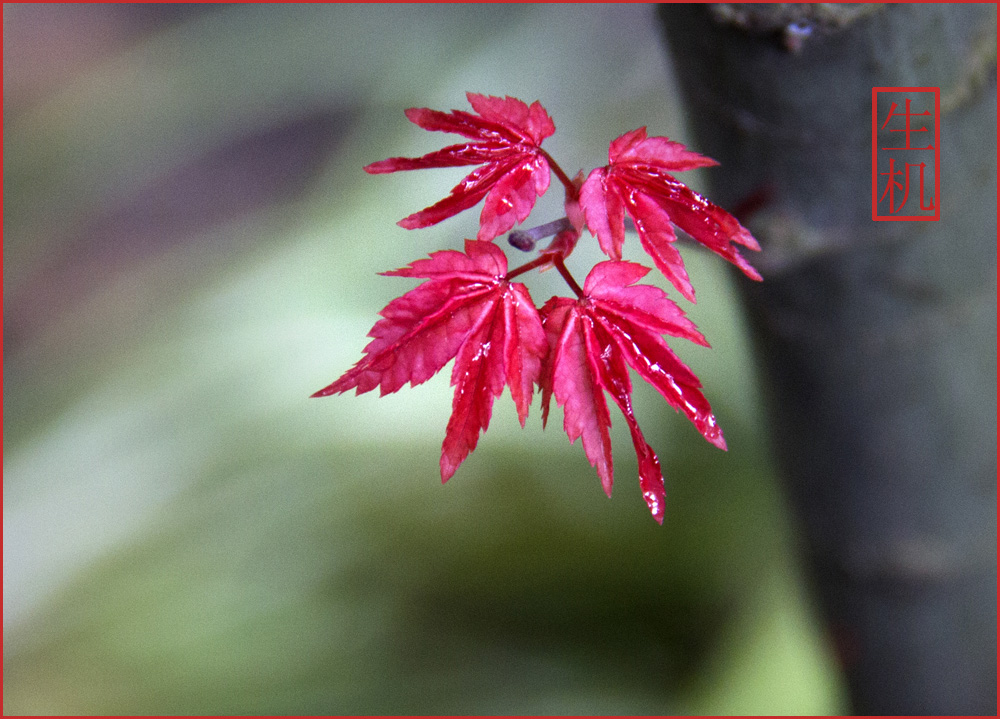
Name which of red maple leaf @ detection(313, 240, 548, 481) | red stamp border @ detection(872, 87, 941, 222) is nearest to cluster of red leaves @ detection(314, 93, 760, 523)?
red maple leaf @ detection(313, 240, 548, 481)

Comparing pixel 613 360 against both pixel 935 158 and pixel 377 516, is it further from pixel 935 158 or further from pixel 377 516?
pixel 377 516

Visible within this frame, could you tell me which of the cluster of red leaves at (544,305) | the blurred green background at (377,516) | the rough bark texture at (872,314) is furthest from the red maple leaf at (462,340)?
the blurred green background at (377,516)

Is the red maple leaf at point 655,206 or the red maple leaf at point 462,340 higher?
the red maple leaf at point 655,206

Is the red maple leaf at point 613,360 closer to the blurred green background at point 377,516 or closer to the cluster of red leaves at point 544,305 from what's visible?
the cluster of red leaves at point 544,305

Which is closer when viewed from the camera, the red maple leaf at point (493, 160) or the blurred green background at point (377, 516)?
the red maple leaf at point (493, 160)

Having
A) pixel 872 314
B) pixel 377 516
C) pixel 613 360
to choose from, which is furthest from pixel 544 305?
pixel 377 516

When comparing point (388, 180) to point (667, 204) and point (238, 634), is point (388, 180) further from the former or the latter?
point (667, 204)

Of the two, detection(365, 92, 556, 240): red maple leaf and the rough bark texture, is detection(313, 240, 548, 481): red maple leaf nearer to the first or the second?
detection(365, 92, 556, 240): red maple leaf
